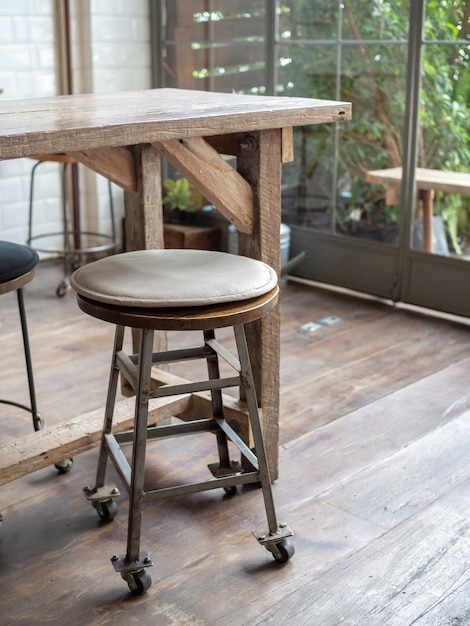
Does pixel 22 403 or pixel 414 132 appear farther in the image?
pixel 414 132

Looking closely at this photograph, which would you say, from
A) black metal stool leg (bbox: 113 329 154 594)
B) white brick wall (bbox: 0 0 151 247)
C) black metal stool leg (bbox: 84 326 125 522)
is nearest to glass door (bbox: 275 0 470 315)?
white brick wall (bbox: 0 0 151 247)

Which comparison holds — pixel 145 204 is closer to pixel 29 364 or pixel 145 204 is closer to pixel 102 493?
pixel 29 364

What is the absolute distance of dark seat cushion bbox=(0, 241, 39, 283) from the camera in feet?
7.47

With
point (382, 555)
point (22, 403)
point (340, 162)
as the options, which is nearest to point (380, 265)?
point (340, 162)

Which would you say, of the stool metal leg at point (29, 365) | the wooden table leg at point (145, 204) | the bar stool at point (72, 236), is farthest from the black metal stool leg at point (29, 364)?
the bar stool at point (72, 236)

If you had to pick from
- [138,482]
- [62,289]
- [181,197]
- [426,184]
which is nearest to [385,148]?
[426,184]

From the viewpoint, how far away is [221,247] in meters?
5.06

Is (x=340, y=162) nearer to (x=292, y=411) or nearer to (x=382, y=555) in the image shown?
(x=292, y=411)

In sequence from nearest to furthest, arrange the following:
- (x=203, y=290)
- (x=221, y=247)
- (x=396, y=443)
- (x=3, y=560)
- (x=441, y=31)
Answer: (x=203, y=290), (x=3, y=560), (x=396, y=443), (x=441, y=31), (x=221, y=247)

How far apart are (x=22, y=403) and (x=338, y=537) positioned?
1.38m

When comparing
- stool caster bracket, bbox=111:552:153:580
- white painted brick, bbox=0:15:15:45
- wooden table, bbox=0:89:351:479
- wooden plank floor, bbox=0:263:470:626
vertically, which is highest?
white painted brick, bbox=0:15:15:45

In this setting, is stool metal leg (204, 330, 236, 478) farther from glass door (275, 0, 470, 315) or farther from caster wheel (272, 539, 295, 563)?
glass door (275, 0, 470, 315)

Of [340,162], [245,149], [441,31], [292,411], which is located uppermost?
[441,31]

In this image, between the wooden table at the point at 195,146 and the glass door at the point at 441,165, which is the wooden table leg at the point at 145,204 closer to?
the wooden table at the point at 195,146
